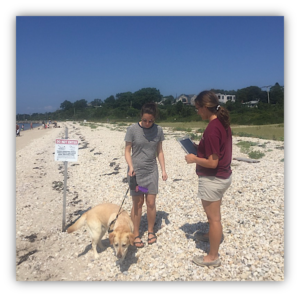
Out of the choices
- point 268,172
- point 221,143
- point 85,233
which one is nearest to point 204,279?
point 221,143

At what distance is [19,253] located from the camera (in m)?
3.67

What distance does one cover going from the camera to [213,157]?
262 cm

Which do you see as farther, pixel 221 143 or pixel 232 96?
pixel 232 96

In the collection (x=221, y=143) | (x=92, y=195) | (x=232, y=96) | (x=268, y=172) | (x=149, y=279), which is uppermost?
(x=232, y=96)

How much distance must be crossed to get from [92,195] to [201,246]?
3.48 m

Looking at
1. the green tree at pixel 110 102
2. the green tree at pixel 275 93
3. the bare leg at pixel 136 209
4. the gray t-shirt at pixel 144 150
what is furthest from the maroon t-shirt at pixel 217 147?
the green tree at pixel 110 102

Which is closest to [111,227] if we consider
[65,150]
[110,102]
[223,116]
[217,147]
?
[65,150]

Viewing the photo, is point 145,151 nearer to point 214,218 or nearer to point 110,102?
point 214,218

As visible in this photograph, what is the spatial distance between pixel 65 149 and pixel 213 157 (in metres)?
2.67

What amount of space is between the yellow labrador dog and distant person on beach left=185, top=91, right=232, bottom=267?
→ 118cm

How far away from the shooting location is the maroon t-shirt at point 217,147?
8.49 ft
